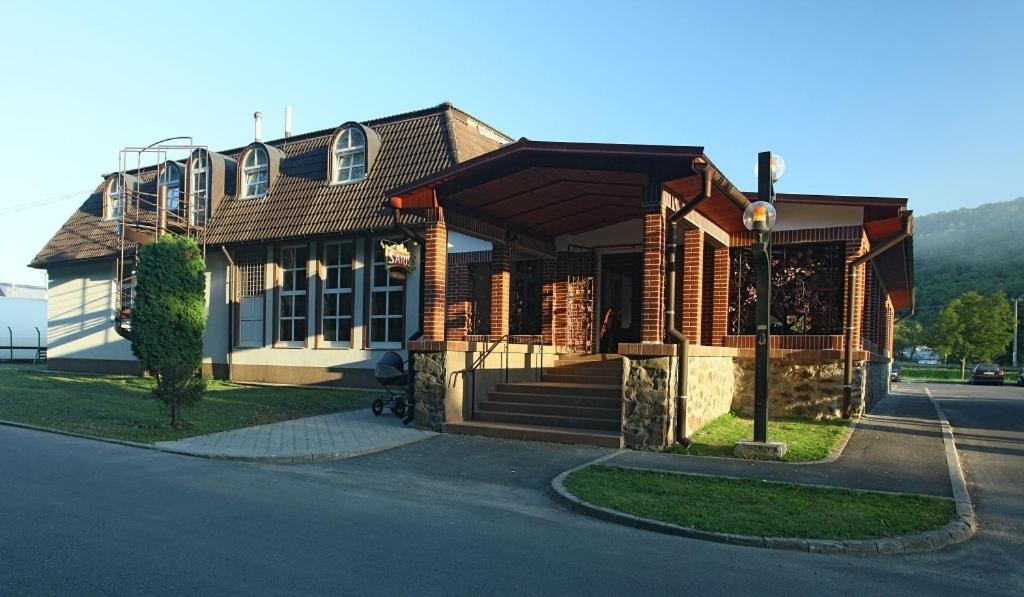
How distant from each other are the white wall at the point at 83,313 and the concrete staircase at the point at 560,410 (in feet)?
58.2

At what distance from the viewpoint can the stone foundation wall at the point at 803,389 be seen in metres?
13.0

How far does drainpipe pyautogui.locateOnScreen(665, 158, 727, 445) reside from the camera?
9.89m

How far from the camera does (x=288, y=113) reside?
2505cm

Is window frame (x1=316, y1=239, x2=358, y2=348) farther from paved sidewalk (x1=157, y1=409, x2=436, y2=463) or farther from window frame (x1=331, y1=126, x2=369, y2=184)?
paved sidewalk (x1=157, y1=409, x2=436, y2=463)

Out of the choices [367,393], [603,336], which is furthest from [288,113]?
[603,336]

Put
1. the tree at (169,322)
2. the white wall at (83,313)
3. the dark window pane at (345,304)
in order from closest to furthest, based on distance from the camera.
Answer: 1. the tree at (169,322)
2. the dark window pane at (345,304)
3. the white wall at (83,313)

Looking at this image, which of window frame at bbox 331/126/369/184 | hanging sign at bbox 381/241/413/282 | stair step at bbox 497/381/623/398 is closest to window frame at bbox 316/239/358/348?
window frame at bbox 331/126/369/184

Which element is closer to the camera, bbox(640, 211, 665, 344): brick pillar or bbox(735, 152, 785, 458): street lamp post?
bbox(735, 152, 785, 458): street lamp post

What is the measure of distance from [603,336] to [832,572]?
11.1 m

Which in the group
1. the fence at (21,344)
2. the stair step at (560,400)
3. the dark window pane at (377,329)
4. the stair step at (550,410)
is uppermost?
the dark window pane at (377,329)

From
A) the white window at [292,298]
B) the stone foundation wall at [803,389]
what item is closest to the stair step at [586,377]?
the stone foundation wall at [803,389]

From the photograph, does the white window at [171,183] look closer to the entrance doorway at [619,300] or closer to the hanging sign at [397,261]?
the hanging sign at [397,261]

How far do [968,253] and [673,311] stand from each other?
510 ft

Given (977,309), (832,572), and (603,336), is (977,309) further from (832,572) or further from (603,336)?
(832,572)
